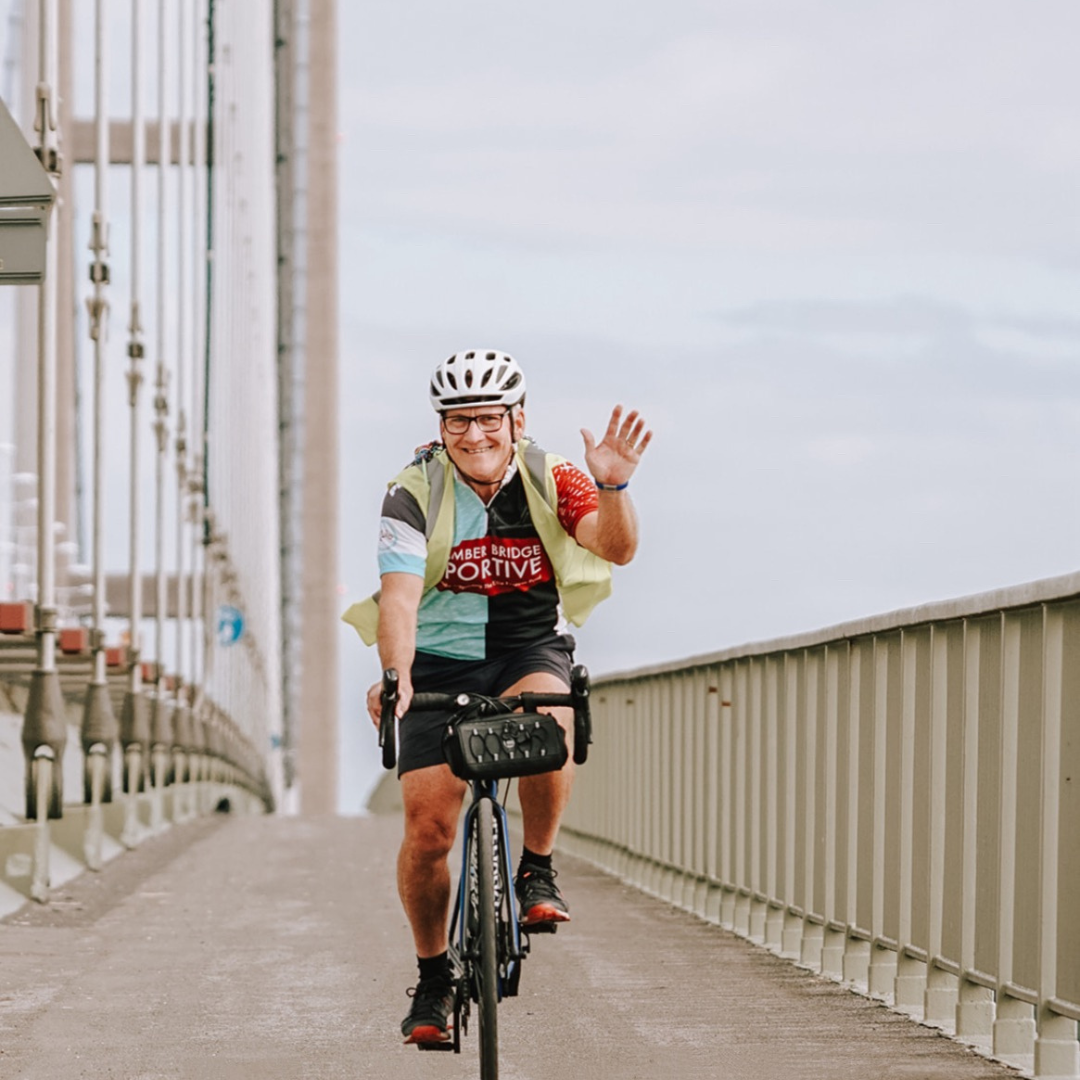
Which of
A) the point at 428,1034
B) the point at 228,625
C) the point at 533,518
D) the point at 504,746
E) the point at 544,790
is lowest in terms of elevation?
the point at 228,625

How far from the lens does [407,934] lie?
1170 centimetres

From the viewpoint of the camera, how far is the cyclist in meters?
6.64

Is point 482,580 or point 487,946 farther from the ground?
point 482,580

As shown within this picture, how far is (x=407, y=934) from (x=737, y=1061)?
444 cm

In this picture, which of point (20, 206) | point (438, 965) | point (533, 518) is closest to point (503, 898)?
point (438, 965)

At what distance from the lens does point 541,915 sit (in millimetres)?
6855

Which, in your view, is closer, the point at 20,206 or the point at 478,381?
the point at 478,381

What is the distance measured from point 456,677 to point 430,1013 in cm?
83

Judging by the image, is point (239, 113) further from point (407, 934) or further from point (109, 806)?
point (407, 934)

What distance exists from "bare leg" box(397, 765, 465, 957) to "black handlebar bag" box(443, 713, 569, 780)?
0.26 m

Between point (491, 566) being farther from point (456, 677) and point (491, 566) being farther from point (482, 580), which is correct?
point (456, 677)

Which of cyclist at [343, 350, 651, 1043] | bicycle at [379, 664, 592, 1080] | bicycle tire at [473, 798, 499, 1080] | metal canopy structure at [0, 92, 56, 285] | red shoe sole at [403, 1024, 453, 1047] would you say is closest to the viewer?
bicycle tire at [473, 798, 499, 1080]

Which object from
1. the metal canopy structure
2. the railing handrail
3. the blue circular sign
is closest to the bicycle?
the railing handrail

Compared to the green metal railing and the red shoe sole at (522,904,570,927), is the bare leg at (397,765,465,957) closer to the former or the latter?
the red shoe sole at (522,904,570,927)
